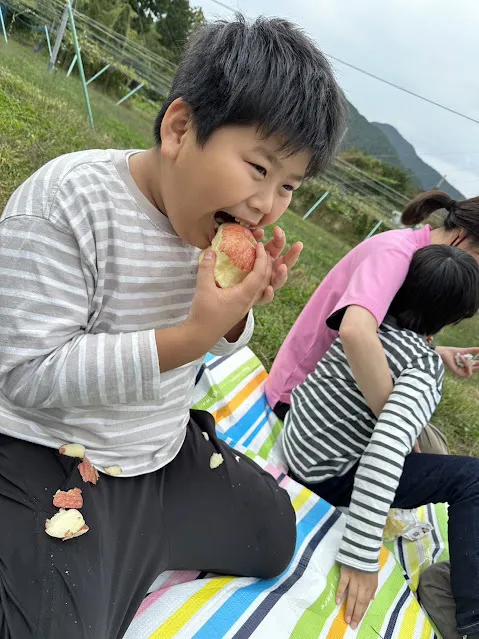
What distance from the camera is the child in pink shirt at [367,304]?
188 centimetres

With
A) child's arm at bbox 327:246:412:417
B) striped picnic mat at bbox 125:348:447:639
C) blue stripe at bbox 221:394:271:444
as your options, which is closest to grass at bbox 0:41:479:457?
blue stripe at bbox 221:394:271:444

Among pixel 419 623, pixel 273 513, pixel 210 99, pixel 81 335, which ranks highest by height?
pixel 210 99

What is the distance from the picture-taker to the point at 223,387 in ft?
8.15

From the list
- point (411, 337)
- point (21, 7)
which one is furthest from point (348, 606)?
point (21, 7)

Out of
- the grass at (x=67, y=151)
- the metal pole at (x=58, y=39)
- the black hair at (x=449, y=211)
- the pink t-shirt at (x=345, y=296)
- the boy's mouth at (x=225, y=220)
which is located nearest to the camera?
the boy's mouth at (x=225, y=220)

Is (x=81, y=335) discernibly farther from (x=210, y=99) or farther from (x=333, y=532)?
(x=333, y=532)

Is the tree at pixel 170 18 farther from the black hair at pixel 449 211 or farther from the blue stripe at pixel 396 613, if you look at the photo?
the blue stripe at pixel 396 613

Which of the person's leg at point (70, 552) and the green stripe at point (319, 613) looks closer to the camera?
the person's leg at point (70, 552)

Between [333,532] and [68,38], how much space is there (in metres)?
14.1

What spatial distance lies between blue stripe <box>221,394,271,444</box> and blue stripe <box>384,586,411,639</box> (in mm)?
854

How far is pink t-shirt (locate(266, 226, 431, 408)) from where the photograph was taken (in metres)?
1.97

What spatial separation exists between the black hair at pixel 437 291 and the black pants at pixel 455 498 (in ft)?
1.72

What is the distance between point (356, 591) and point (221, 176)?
1.43 metres

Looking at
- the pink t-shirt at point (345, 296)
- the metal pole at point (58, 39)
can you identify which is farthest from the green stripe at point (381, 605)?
the metal pole at point (58, 39)
